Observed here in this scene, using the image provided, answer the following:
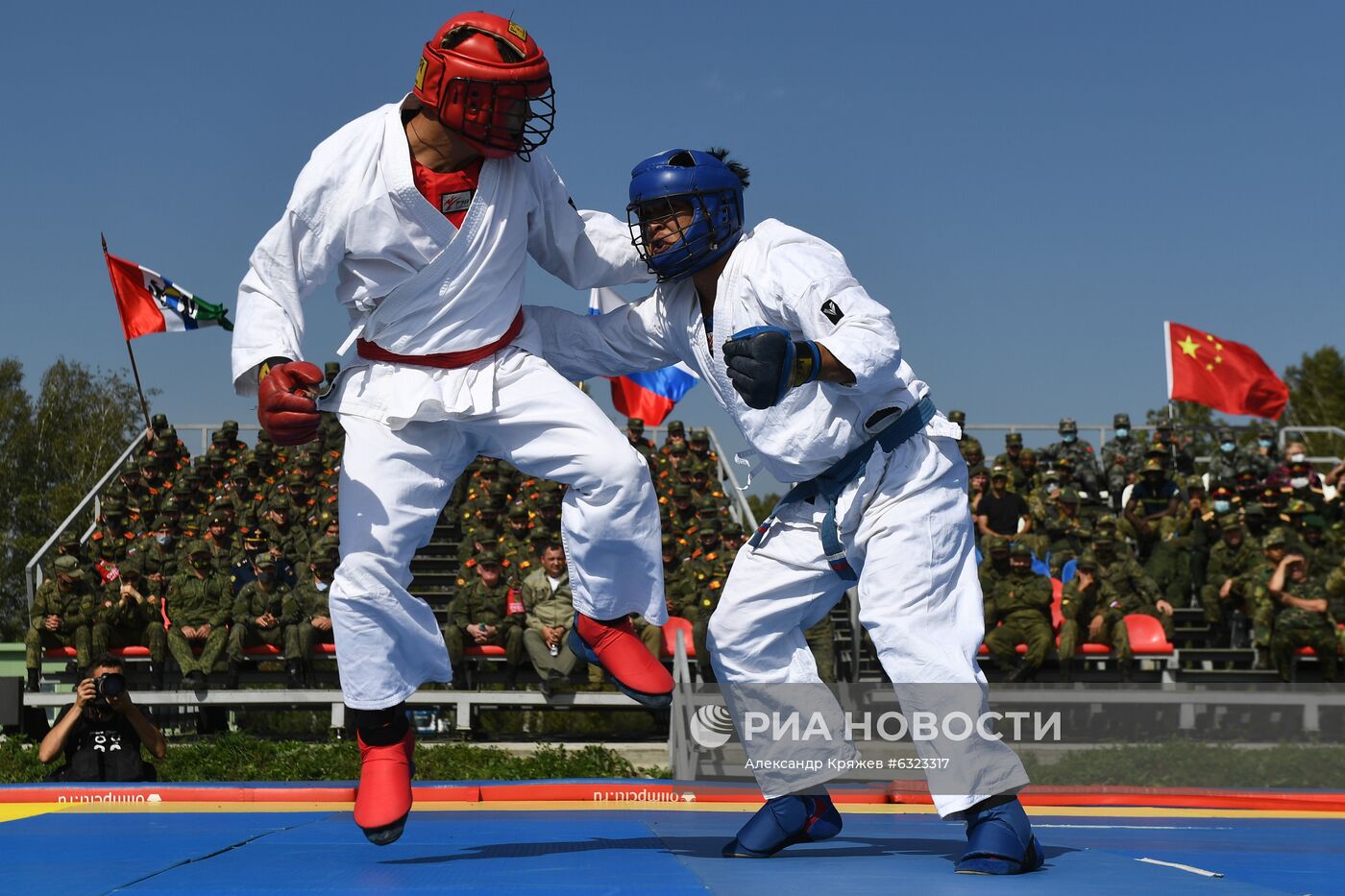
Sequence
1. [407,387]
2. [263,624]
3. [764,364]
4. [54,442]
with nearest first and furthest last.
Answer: [764,364]
[407,387]
[263,624]
[54,442]

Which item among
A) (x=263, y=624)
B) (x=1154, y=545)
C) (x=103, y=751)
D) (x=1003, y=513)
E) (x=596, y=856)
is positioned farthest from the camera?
(x=1154, y=545)

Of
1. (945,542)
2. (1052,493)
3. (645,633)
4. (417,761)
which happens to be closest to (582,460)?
(945,542)

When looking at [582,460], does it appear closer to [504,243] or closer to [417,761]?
[504,243]

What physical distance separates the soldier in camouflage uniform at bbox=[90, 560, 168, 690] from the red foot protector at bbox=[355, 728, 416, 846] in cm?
821

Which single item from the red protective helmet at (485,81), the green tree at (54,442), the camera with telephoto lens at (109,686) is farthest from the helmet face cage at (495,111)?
the green tree at (54,442)

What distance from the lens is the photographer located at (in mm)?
7621

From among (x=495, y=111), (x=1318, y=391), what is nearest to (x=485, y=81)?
(x=495, y=111)

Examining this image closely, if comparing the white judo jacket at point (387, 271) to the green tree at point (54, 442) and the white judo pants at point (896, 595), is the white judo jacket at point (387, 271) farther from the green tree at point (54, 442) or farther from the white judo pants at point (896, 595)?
the green tree at point (54, 442)

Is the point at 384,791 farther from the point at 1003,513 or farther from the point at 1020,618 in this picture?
the point at 1003,513

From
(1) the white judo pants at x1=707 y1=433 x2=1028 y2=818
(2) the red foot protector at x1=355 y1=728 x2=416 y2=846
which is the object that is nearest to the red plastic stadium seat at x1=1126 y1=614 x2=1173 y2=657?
(1) the white judo pants at x1=707 y1=433 x2=1028 y2=818

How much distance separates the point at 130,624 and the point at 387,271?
29.2ft

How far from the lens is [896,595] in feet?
11.6

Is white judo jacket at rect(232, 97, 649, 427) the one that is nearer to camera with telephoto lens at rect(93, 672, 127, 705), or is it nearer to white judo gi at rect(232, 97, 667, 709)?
white judo gi at rect(232, 97, 667, 709)

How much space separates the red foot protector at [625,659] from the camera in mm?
3710
